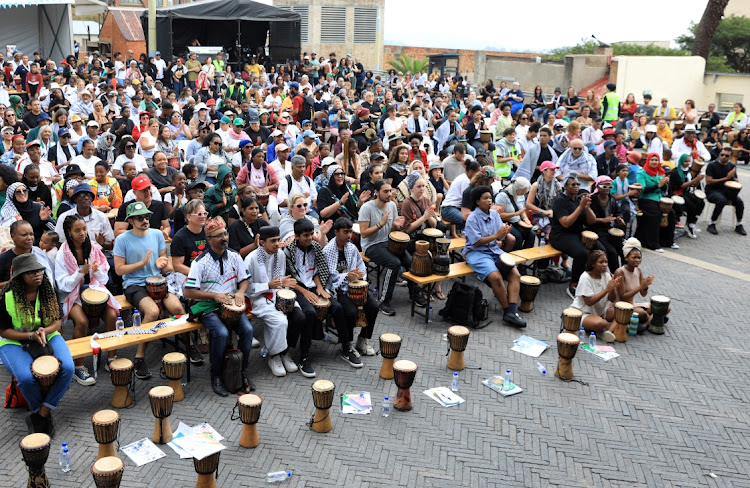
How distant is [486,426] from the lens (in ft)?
21.7

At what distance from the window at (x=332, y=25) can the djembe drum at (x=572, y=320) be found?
37594 millimetres

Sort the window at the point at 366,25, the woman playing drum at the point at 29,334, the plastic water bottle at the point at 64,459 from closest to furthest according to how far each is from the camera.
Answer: the plastic water bottle at the point at 64,459 → the woman playing drum at the point at 29,334 → the window at the point at 366,25

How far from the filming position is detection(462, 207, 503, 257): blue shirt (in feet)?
30.1

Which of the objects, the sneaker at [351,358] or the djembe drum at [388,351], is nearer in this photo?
the djembe drum at [388,351]

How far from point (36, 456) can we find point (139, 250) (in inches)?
112

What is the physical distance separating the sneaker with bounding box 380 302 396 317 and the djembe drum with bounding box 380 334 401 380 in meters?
1.62

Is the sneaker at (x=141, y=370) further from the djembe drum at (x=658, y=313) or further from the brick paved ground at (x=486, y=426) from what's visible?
the djembe drum at (x=658, y=313)

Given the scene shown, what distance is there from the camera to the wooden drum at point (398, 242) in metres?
8.91

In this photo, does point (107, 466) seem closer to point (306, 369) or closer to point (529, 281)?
point (306, 369)

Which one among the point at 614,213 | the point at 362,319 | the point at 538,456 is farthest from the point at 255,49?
the point at 538,456

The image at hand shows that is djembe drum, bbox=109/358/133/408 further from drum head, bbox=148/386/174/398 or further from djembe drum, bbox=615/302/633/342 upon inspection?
djembe drum, bbox=615/302/633/342

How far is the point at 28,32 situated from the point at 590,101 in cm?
2087

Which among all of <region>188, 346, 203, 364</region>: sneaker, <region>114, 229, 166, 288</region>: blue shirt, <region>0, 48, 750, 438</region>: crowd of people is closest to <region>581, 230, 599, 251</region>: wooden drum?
<region>0, 48, 750, 438</region>: crowd of people

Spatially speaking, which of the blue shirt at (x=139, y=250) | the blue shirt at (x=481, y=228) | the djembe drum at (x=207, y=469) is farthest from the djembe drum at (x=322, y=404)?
the blue shirt at (x=481, y=228)
